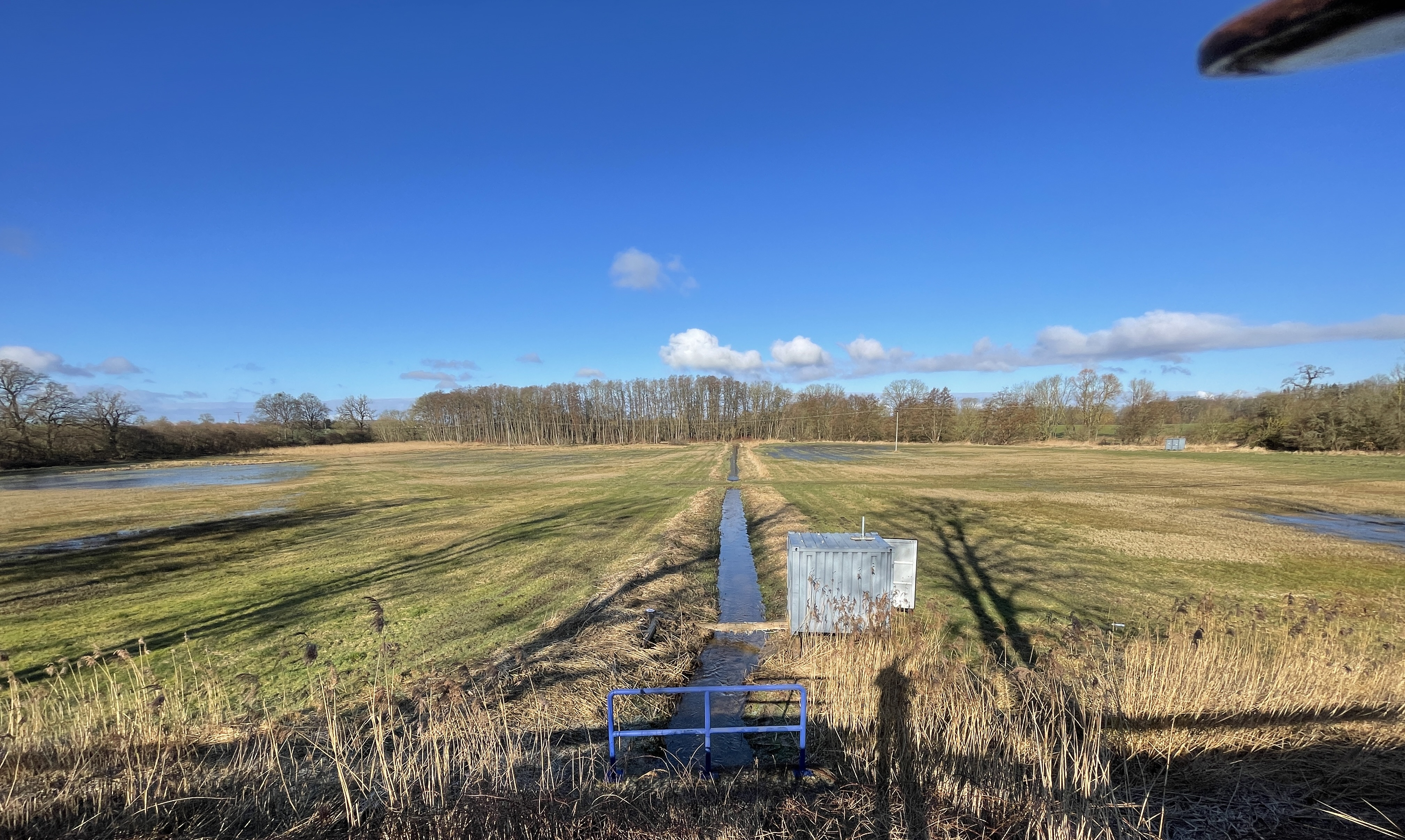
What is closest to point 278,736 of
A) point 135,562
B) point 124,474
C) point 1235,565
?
point 135,562

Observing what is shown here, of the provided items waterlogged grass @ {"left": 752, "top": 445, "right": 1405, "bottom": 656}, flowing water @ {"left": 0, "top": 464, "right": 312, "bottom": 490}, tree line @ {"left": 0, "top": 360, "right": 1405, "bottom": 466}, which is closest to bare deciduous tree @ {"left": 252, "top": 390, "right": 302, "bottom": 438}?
tree line @ {"left": 0, "top": 360, "right": 1405, "bottom": 466}

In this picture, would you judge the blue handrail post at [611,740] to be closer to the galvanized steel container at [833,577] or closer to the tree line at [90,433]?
the galvanized steel container at [833,577]

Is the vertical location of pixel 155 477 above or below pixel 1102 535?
below

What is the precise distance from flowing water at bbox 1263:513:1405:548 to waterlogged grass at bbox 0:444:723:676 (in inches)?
1019

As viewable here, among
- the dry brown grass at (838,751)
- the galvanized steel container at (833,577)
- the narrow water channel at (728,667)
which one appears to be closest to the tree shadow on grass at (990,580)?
the dry brown grass at (838,751)

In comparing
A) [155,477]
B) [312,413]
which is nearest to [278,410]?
[312,413]

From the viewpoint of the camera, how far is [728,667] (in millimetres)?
11383

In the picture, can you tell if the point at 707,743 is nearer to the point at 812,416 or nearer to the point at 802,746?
the point at 802,746

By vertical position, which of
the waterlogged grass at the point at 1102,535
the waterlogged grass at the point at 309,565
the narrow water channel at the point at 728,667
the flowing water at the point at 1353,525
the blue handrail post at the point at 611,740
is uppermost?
the blue handrail post at the point at 611,740

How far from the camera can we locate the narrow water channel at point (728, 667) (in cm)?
855

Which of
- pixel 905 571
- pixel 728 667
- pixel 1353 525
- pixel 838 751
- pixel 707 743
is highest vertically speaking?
pixel 905 571

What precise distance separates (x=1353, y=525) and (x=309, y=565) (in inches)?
1544

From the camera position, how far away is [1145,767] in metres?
6.76

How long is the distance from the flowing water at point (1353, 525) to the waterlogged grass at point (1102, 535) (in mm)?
1123
